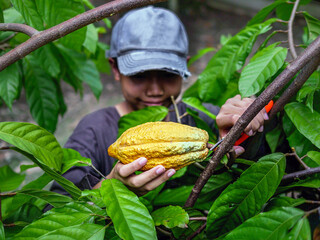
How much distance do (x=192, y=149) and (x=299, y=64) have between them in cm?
25

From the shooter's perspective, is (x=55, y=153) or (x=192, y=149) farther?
(x=55, y=153)

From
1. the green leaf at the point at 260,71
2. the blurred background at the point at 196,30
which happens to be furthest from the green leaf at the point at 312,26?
the blurred background at the point at 196,30

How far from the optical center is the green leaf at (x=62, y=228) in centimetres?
60

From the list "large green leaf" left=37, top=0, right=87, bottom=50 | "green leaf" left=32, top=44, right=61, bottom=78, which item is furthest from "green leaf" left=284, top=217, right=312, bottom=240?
"green leaf" left=32, top=44, right=61, bottom=78

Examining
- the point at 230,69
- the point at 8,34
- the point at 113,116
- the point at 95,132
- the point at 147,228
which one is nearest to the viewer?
the point at 147,228

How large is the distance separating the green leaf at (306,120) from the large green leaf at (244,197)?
115 millimetres

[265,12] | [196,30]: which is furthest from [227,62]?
[196,30]

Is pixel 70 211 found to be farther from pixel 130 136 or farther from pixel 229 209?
pixel 229 209

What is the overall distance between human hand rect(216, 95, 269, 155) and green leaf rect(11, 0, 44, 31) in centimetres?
50

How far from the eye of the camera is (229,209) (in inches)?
26.5

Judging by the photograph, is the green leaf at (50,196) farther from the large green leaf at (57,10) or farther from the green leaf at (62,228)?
the large green leaf at (57,10)

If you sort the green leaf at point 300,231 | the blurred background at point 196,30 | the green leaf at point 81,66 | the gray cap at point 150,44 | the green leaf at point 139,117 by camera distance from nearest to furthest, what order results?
the green leaf at point 300,231
the green leaf at point 139,117
the gray cap at point 150,44
the green leaf at point 81,66
the blurred background at point 196,30

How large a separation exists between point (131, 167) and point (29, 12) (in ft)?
1.52

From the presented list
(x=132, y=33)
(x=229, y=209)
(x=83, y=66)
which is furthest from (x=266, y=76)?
(x=83, y=66)
